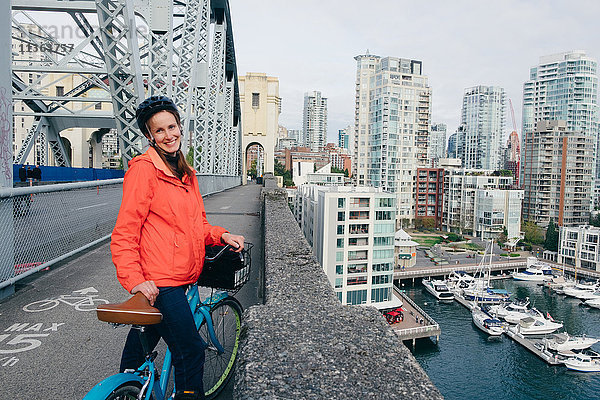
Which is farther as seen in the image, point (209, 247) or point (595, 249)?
point (595, 249)

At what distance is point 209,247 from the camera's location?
2441 mm

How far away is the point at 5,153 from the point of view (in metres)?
4.49

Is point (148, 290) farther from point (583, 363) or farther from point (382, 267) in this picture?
point (583, 363)

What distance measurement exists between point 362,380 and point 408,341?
113ft

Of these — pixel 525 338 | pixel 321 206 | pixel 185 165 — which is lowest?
pixel 525 338

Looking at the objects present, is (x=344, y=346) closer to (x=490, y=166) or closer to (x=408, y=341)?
(x=408, y=341)

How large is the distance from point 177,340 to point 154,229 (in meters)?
0.54

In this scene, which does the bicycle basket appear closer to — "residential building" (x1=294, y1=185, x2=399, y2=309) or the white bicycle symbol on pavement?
the white bicycle symbol on pavement

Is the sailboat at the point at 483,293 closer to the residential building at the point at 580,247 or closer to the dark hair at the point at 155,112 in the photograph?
the residential building at the point at 580,247

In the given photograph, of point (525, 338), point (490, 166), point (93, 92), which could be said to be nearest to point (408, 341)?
point (525, 338)

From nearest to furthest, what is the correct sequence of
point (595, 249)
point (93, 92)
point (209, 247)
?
point (209, 247)
point (93, 92)
point (595, 249)

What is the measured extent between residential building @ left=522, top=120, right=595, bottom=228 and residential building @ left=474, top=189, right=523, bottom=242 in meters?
9.07

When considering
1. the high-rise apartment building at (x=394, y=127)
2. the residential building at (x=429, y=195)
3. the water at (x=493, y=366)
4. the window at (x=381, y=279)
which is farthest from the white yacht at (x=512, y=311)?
the residential building at (x=429, y=195)

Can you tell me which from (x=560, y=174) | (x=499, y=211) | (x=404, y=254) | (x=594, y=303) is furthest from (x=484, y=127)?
(x=594, y=303)
